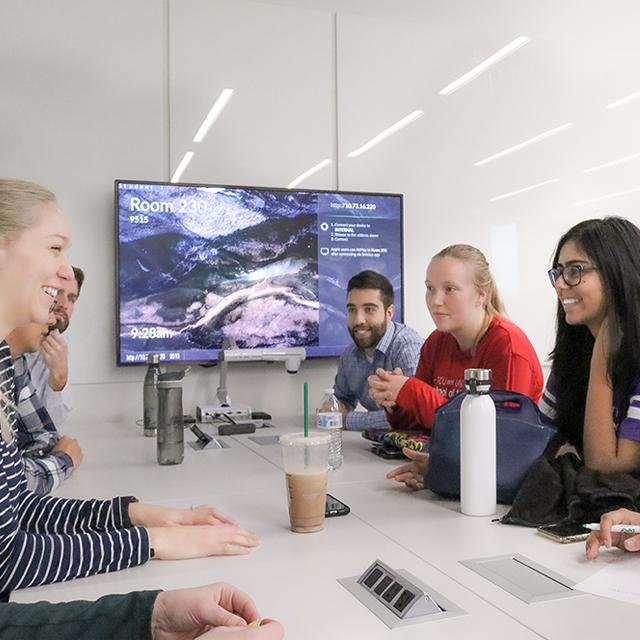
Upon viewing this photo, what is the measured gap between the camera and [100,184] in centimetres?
325

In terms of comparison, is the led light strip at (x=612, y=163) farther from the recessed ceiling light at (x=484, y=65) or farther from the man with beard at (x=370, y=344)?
the man with beard at (x=370, y=344)

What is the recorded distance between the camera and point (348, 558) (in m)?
1.23

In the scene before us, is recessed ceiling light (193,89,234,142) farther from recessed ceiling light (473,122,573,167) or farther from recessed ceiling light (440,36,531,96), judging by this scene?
recessed ceiling light (473,122,573,167)

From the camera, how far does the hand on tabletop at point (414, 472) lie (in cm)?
169

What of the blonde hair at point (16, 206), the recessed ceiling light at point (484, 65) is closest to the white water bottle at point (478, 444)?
the blonde hair at point (16, 206)

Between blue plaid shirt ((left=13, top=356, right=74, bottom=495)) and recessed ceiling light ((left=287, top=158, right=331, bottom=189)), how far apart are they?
1.80 metres

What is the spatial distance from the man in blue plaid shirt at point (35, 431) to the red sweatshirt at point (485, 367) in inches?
40.0

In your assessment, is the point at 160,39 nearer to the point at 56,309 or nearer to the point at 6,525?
the point at 56,309

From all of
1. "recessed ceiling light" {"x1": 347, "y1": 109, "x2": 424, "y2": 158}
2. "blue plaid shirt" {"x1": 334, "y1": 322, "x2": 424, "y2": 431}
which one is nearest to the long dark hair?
"blue plaid shirt" {"x1": 334, "y1": 322, "x2": 424, "y2": 431}

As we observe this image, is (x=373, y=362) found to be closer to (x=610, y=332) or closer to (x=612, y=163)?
(x=610, y=332)

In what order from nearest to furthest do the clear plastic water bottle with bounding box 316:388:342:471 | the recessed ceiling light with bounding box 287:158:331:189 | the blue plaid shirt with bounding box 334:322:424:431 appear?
the clear plastic water bottle with bounding box 316:388:342:471 < the blue plaid shirt with bounding box 334:322:424:431 < the recessed ceiling light with bounding box 287:158:331:189

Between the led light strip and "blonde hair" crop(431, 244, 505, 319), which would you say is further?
the led light strip

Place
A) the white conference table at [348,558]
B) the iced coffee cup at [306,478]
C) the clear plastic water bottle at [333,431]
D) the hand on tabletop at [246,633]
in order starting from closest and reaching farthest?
Answer: 1. the hand on tabletop at [246,633]
2. the white conference table at [348,558]
3. the iced coffee cup at [306,478]
4. the clear plastic water bottle at [333,431]

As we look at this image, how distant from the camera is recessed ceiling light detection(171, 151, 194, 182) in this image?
3359 millimetres
